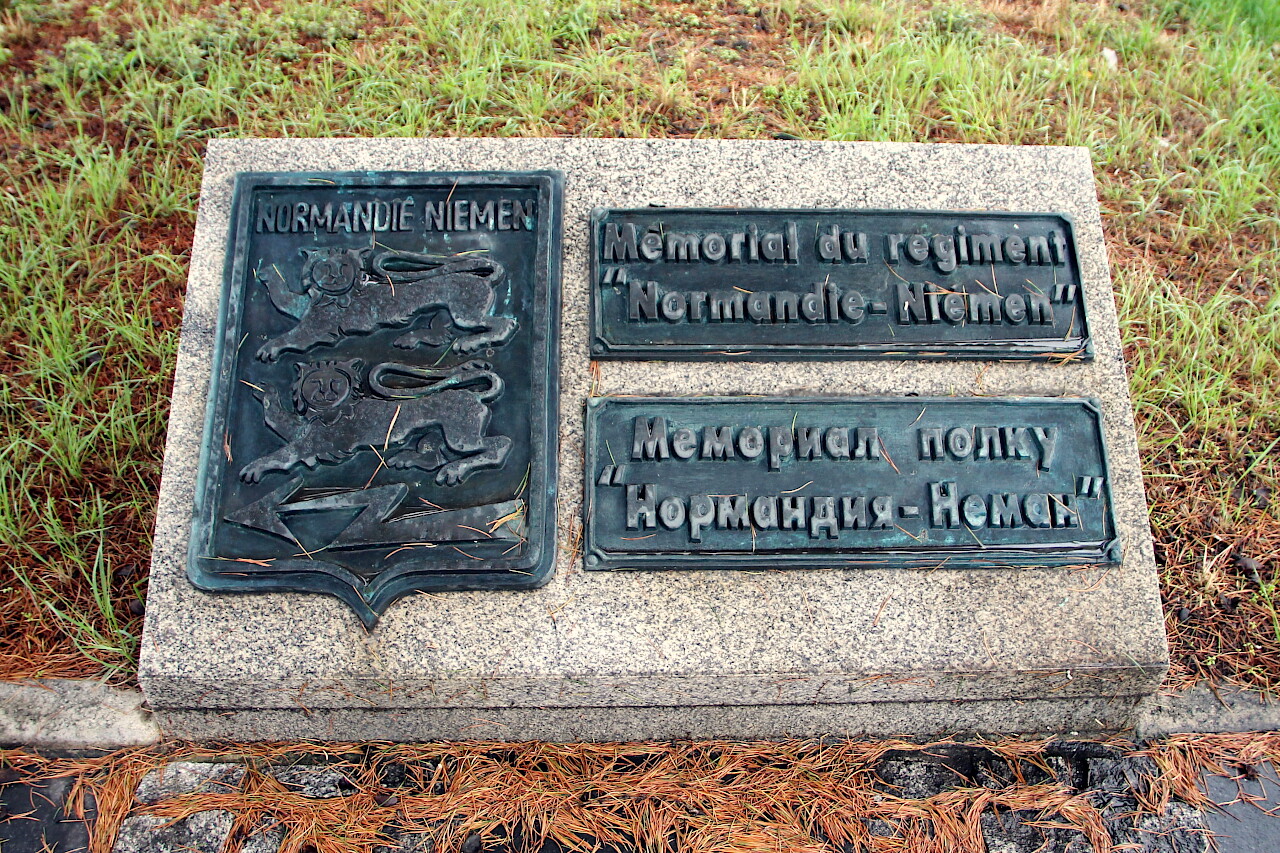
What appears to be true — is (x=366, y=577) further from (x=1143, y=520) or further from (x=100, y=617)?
(x=1143, y=520)

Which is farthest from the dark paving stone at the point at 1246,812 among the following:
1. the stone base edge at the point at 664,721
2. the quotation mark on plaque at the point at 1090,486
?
the quotation mark on plaque at the point at 1090,486

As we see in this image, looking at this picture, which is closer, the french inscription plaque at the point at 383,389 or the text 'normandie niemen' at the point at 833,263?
the french inscription plaque at the point at 383,389

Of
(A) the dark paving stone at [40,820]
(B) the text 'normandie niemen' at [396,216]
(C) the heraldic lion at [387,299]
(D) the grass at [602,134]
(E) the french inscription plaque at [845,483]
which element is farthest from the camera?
(D) the grass at [602,134]

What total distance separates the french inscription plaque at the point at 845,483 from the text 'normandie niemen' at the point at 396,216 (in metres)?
0.64

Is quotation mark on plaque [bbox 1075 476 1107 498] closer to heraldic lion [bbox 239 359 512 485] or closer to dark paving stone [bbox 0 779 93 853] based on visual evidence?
heraldic lion [bbox 239 359 512 485]

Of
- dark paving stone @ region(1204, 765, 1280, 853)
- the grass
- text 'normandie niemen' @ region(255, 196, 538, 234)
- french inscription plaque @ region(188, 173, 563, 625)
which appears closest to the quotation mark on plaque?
the grass

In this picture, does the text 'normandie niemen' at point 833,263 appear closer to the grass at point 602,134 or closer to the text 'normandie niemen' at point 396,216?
the text 'normandie niemen' at point 396,216

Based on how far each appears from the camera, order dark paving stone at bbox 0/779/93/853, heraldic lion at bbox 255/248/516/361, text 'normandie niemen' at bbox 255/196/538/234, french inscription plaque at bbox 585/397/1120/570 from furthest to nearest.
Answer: text 'normandie niemen' at bbox 255/196/538/234 < heraldic lion at bbox 255/248/516/361 < french inscription plaque at bbox 585/397/1120/570 < dark paving stone at bbox 0/779/93/853

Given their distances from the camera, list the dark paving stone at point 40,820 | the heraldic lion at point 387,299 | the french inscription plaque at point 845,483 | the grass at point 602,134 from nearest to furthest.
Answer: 1. the dark paving stone at point 40,820
2. the french inscription plaque at point 845,483
3. the heraldic lion at point 387,299
4. the grass at point 602,134

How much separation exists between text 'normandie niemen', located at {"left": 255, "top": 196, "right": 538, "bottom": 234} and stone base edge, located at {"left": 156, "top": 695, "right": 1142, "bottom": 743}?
4.48 ft

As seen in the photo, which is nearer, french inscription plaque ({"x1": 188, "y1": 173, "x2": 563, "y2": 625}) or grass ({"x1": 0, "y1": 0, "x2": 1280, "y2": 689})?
french inscription plaque ({"x1": 188, "y1": 173, "x2": 563, "y2": 625})

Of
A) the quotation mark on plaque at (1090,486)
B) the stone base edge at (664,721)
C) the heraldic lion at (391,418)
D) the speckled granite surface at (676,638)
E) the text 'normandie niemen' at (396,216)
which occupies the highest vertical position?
the text 'normandie niemen' at (396,216)

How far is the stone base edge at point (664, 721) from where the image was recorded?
2223mm

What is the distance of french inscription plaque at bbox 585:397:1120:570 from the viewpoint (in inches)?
86.4
